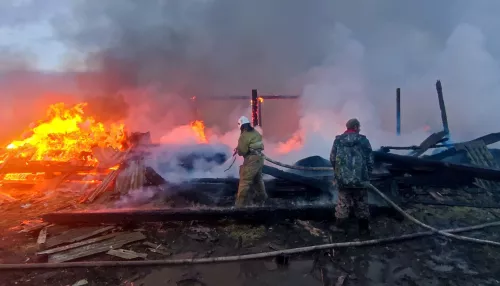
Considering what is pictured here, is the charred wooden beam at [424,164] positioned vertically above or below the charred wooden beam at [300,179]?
above

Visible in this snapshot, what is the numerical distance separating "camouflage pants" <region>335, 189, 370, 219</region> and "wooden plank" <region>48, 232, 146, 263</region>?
3928 millimetres

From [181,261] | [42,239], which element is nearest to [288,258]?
[181,261]

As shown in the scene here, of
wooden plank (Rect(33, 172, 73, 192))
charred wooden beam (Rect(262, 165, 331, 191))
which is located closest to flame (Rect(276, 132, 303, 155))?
charred wooden beam (Rect(262, 165, 331, 191))

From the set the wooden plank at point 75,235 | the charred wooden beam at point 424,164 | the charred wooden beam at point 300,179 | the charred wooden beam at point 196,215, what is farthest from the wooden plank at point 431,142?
the wooden plank at point 75,235

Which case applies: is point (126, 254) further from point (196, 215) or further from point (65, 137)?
point (65, 137)

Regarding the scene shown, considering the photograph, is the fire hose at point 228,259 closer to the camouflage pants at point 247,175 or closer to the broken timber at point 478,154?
the camouflage pants at point 247,175

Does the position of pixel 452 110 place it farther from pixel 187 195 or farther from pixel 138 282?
pixel 138 282

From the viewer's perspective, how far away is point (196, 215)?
7.14m

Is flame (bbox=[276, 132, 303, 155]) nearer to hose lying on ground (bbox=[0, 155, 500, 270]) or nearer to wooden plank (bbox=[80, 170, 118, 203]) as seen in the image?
wooden plank (bbox=[80, 170, 118, 203])

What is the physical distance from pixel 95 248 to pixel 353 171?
490 centimetres

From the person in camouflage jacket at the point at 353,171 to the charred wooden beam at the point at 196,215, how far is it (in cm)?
72

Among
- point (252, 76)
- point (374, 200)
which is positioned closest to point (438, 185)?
point (374, 200)

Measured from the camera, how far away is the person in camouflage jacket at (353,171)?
6316mm

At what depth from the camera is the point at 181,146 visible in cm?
1092
